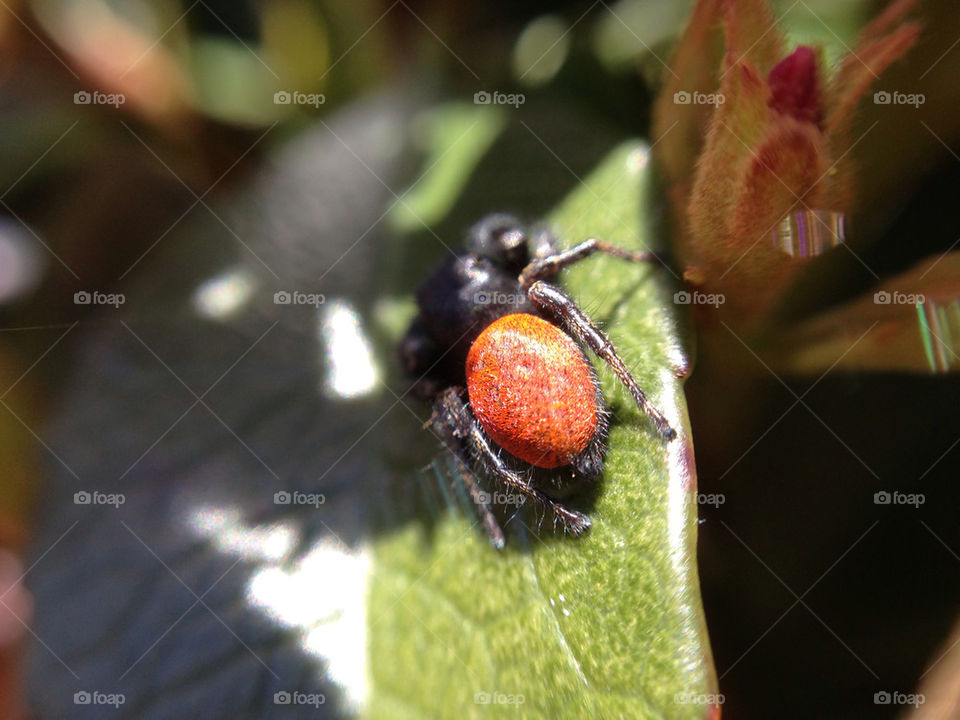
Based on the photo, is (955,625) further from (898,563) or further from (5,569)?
(5,569)

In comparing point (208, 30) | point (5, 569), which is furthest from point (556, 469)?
point (208, 30)

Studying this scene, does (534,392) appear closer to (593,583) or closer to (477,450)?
(477,450)

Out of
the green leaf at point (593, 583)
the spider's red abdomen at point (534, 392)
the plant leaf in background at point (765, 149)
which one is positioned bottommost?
the green leaf at point (593, 583)

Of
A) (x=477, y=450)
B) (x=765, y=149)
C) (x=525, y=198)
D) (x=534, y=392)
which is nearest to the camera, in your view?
(x=765, y=149)

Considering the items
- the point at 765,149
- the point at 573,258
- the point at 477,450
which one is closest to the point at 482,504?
the point at 477,450

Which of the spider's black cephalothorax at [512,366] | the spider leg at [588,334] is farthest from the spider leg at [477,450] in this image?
the spider leg at [588,334]

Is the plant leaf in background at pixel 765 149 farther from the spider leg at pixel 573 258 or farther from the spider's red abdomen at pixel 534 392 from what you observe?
the spider's red abdomen at pixel 534 392
